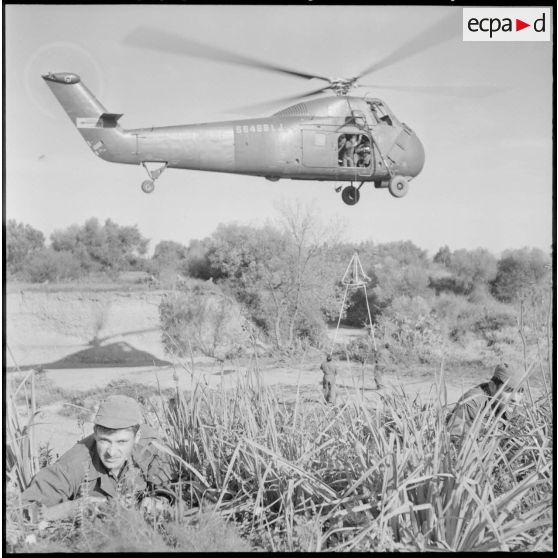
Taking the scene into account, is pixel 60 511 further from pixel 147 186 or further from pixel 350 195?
pixel 350 195

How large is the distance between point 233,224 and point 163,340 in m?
2.66

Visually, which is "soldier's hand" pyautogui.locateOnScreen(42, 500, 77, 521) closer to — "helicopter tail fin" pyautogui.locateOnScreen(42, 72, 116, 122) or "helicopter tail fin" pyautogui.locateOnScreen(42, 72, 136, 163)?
"helicopter tail fin" pyautogui.locateOnScreen(42, 72, 136, 163)

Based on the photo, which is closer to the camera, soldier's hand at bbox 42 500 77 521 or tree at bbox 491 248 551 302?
soldier's hand at bbox 42 500 77 521

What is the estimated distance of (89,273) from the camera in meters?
9.73

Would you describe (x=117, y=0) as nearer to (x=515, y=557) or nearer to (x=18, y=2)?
(x=18, y=2)

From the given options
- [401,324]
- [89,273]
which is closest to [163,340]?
[89,273]

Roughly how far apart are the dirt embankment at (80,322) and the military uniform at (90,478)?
741 cm

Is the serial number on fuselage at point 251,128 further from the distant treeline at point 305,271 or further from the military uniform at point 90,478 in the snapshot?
the military uniform at point 90,478

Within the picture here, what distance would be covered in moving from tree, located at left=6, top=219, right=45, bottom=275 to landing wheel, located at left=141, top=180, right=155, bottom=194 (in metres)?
4.67

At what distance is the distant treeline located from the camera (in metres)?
7.36

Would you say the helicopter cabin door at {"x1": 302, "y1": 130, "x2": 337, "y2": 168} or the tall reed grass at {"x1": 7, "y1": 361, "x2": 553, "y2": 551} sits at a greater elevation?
the helicopter cabin door at {"x1": 302, "y1": 130, "x2": 337, "y2": 168}

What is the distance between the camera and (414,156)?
18.3 feet

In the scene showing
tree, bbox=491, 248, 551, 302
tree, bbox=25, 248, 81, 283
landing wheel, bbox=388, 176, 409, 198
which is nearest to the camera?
landing wheel, bbox=388, 176, 409, 198

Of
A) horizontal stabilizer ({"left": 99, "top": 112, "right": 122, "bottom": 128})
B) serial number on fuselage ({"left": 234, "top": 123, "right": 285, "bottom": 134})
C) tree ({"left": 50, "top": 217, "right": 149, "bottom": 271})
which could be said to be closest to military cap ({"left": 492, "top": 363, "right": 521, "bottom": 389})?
serial number on fuselage ({"left": 234, "top": 123, "right": 285, "bottom": 134})
